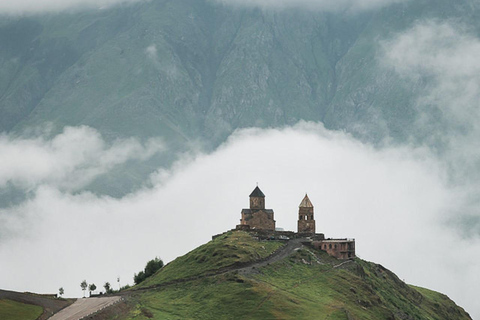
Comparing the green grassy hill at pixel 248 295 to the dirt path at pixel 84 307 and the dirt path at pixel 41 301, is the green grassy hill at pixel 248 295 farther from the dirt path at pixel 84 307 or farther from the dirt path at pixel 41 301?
the dirt path at pixel 41 301

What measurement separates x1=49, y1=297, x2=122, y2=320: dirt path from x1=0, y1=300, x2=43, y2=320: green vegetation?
11.0 feet

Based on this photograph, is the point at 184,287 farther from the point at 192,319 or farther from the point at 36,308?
the point at 36,308

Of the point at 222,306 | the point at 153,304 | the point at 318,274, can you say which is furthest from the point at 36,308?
the point at 318,274

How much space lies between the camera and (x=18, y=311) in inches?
5910

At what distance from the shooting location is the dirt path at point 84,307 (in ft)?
500

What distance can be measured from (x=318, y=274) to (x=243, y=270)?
1996 cm

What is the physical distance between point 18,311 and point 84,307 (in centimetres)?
1551

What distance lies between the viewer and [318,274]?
649 feet

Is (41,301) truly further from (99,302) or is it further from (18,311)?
(18,311)

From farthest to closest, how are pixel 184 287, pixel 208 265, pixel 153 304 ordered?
pixel 208 265 → pixel 184 287 → pixel 153 304

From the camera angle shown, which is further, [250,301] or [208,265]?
[208,265]

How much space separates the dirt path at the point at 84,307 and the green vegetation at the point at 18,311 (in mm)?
3367

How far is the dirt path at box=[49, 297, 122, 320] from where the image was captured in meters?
152

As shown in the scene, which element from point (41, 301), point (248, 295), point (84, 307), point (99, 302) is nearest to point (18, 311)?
point (41, 301)
